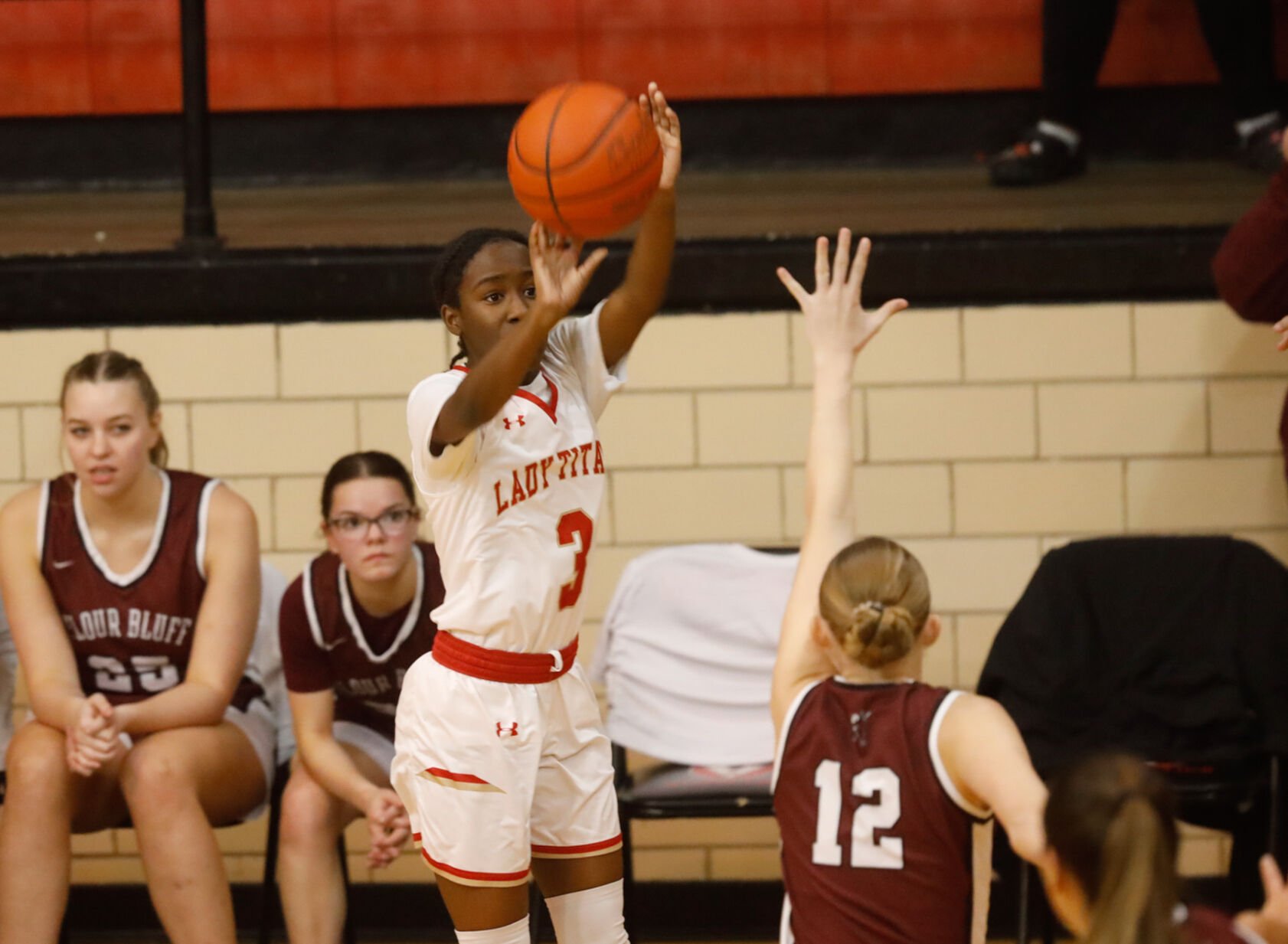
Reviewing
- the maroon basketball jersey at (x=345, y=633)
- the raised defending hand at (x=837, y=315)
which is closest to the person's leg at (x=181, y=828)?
the maroon basketball jersey at (x=345, y=633)

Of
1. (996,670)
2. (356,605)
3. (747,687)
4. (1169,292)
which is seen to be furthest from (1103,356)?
(356,605)

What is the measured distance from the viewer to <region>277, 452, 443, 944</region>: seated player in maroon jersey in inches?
144

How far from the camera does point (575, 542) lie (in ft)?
9.12

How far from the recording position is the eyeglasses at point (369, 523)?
3.65 metres

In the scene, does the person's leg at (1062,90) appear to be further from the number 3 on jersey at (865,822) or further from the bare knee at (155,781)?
the number 3 on jersey at (865,822)

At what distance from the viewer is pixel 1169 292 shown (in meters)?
4.35

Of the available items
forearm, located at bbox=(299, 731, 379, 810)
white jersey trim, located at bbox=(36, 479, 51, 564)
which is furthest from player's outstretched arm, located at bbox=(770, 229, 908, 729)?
white jersey trim, located at bbox=(36, 479, 51, 564)

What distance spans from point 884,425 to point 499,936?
2.02 metres

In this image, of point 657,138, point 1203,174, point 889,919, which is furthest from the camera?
point 1203,174

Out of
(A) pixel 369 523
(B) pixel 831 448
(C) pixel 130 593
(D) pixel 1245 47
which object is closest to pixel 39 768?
(C) pixel 130 593

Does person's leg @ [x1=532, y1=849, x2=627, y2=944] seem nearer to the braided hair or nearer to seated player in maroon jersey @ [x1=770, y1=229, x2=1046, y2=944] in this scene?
seated player in maroon jersey @ [x1=770, y1=229, x2=1046, y2=944]

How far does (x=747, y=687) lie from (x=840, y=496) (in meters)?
1.61

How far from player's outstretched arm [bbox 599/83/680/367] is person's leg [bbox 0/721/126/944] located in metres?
1.61

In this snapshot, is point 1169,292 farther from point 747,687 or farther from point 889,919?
point 889,919
